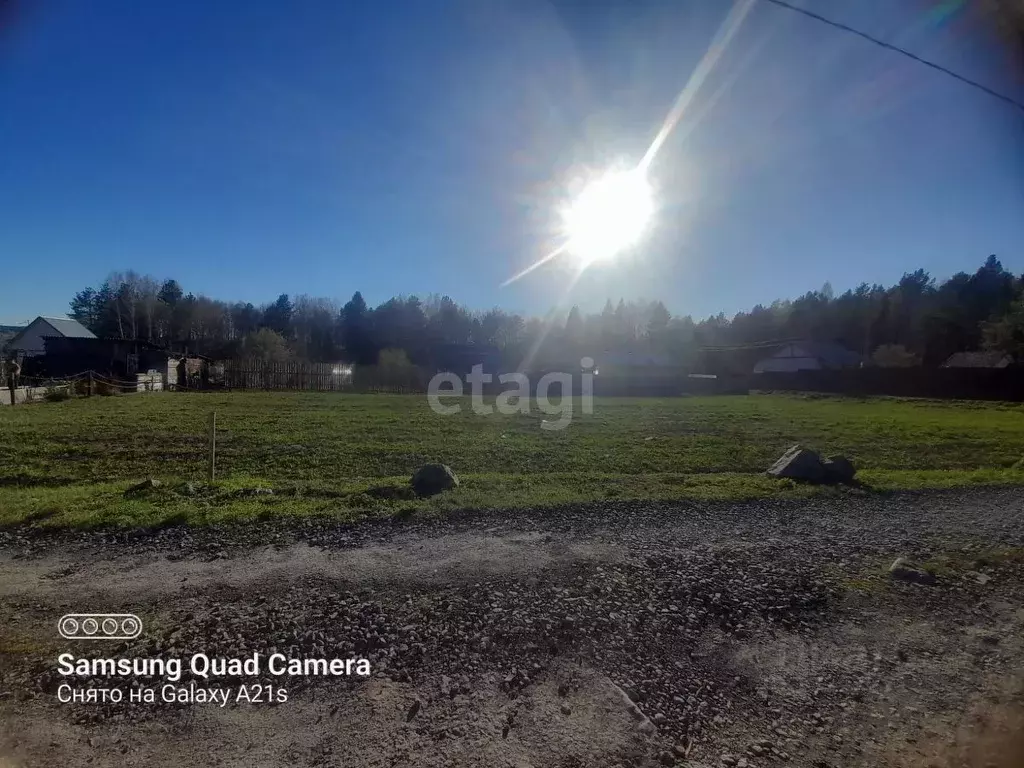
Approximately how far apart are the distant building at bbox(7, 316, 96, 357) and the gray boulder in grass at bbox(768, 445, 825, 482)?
46.4 meters

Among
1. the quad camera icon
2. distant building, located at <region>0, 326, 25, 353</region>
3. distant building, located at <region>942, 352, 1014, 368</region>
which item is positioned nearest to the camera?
the quad camera icon

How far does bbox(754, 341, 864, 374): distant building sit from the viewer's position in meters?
53.4

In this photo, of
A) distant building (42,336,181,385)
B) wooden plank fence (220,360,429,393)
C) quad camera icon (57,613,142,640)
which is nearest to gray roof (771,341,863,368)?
wooden plank fence (220,360,429,393)

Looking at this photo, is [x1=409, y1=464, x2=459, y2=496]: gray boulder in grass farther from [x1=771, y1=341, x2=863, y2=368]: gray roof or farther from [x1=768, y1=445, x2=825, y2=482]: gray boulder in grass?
[x1=771, y1=341, x2=863, y2=368]: gray roof

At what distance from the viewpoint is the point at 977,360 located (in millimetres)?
40750

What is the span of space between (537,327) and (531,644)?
61909mm

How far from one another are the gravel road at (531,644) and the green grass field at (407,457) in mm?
1325

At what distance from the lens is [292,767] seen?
216 cm

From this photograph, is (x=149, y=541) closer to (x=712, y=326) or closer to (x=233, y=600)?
(x=233, y=600)

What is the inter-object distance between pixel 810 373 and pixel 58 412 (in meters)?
46.1

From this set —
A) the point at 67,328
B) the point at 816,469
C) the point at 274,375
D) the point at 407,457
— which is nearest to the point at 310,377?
the point at 274,375

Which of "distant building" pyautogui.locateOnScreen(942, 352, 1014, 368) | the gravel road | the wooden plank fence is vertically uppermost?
"distant building" pyautogui.locateOnScreen(942, 352, 1014, 368)

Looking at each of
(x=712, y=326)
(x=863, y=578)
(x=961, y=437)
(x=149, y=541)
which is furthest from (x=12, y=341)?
(x=712, y=326)

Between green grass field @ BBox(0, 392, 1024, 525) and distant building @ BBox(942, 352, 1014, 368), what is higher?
distant building @ BBox(942, 352, 1014, 368)
